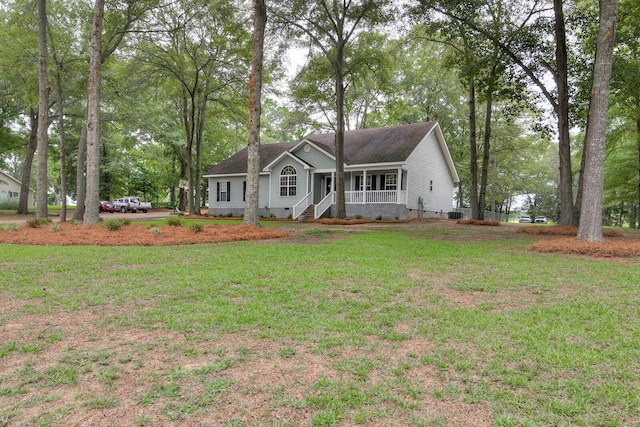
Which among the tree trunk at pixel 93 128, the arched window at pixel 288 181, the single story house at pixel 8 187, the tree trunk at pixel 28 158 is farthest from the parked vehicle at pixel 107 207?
the tree trunk at pixel 93 128

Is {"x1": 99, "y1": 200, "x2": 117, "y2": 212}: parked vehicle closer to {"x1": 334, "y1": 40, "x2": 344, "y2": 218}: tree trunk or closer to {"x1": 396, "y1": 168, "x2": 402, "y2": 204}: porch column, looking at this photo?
{"x1": 334, "y1": 40, "x2": 344, "y2": 218}: tree trunk

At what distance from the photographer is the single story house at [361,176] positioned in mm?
21016

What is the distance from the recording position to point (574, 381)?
2359 mm

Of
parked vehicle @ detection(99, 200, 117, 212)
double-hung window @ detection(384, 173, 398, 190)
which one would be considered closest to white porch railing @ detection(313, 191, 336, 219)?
double-hung window @ detection(384, 173, 398, 190)

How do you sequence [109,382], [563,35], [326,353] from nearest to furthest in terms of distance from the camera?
[109,382] < [326,353] < [563,35]

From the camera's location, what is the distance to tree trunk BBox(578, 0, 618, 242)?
8562 mm

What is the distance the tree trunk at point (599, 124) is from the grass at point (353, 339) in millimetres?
3063

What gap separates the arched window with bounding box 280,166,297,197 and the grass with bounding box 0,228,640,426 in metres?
18.0

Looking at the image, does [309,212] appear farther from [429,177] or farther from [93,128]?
[93,128]

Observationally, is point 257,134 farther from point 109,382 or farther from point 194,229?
point 109,382

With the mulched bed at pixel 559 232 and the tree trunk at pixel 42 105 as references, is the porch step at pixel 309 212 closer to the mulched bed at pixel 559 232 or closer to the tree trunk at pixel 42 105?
the mulched bed at pixel 559 232

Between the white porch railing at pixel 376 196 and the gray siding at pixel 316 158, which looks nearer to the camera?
the white porch railing at pixel 376 196

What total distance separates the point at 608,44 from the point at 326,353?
34.6ft

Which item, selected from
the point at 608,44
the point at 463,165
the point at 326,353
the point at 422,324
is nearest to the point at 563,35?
the point at 608,44
